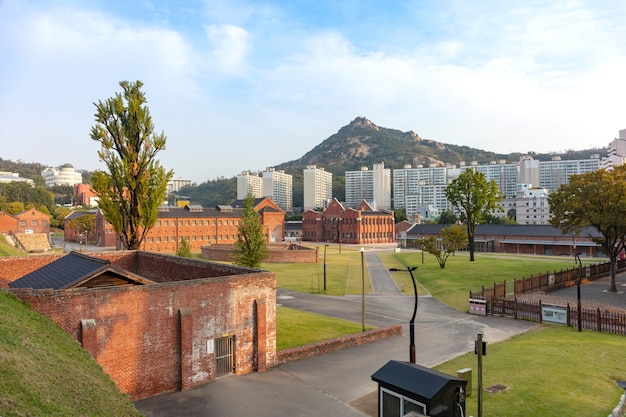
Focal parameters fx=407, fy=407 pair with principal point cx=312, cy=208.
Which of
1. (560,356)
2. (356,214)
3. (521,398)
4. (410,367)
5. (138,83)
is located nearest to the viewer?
(410,367)

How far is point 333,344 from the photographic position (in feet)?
61.7

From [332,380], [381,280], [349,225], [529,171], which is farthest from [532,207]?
[332,380]

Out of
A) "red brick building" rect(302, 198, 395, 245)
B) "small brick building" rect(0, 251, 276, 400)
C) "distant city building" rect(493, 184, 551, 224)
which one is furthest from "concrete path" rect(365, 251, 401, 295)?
"distant city building" rect(493, 184, 551, 224)

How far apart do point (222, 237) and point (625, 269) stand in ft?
220

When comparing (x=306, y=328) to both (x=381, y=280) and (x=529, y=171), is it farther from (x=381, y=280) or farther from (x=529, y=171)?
(x=529, y=171)

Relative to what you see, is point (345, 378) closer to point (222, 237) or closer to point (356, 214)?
point (222, 237)

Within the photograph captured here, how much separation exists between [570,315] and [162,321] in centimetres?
2255

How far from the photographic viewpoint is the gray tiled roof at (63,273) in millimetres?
15649

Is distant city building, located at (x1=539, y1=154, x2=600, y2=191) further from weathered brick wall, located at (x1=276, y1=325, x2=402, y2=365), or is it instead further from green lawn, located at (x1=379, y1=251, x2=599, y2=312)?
weathered brick wall, located at (x1=276, y1=325, x2=402, y2=365)

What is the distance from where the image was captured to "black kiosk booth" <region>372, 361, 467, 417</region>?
10344 mm

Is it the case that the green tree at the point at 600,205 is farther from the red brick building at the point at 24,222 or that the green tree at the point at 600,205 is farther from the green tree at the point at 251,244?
the red brick building at the point at 24,222

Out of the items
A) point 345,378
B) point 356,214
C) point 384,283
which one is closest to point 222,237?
point 356,214

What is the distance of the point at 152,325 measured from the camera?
44.4 ft

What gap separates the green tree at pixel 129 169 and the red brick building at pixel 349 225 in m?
67.6
